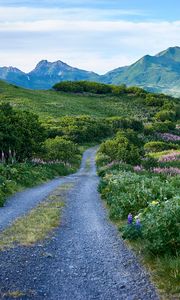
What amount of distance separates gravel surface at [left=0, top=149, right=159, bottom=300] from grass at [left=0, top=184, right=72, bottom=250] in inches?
14.8

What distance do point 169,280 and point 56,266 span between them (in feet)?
8.50

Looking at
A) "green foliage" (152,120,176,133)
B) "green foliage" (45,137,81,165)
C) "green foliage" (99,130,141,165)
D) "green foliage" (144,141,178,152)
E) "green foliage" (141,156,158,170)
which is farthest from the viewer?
"green foliage" (152,120,176,133)

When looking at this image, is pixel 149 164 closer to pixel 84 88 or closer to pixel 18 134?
pixel 18 134

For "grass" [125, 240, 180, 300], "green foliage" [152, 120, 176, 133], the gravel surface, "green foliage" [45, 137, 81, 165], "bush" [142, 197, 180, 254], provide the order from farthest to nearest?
1. "green foliage" [152, 120, 176, 133]
2. "green foliage" [45, 137, 81, 165]
3. "bush" [142, 197, 180, 254]
4. the gravel surface
5. "grass" [125, 240, 180, 300]

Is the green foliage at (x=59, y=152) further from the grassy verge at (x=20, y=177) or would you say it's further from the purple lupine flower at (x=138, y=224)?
the purple lupine flower at (x=138, y=224)

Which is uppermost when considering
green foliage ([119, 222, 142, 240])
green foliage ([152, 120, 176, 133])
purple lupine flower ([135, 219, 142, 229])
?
purple lupine flower ([135, 219, 142, 229])

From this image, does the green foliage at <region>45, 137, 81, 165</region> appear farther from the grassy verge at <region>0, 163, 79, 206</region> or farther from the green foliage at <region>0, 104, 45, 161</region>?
the grassy verge at <region>0, 163, 79, 206</region>

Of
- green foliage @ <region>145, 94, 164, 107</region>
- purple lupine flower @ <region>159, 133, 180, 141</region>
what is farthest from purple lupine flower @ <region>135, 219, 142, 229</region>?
green foliage @ <region>145, 94, 164, 107</region>

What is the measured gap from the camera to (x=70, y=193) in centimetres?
2281

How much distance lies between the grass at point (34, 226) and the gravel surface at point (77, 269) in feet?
1.24

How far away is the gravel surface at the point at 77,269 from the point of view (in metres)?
7.84

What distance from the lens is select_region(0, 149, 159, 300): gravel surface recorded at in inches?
309

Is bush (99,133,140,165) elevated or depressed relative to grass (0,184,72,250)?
depressed

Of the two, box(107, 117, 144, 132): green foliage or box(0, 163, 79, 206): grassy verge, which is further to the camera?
box(107, 117, 144, 132): green foliage
